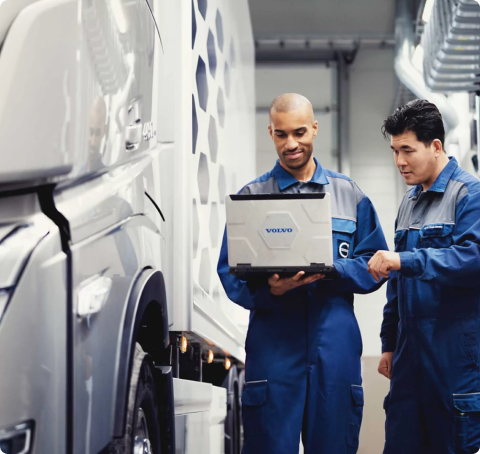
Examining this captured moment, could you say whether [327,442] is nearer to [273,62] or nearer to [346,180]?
[346,180]

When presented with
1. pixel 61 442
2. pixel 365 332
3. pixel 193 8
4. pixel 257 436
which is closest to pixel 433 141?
pixel 193 8

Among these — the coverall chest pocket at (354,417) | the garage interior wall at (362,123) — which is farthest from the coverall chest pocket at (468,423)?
the garage interior wall at (362,123)

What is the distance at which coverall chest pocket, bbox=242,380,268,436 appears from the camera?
2570mm

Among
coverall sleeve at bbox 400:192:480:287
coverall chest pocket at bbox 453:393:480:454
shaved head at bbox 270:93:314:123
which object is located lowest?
coverall chest pocket at bbox 453:393:480:454

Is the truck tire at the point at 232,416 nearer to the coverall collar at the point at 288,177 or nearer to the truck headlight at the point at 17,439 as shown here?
the coverall collar at the point at 288,177

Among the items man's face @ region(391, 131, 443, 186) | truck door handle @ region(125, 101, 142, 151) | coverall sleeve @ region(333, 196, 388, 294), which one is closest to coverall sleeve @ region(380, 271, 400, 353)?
coverall sleeve @ region(333, 196, 388, 294)

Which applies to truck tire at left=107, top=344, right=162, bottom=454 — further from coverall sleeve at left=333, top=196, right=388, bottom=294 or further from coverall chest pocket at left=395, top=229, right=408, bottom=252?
coverall chest pocket at left=395, top=229, right=408, bottom=252

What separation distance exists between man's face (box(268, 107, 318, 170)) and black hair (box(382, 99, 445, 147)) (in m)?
0.34

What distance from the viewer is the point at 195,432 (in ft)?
9.86

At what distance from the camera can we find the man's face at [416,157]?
278cm

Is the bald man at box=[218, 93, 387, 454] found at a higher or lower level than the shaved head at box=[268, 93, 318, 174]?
lower

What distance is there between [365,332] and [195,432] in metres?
9.03

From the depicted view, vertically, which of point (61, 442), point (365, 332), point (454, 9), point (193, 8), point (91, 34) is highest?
point (454, 9)

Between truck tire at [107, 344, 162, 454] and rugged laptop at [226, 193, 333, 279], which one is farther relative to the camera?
rugged laptop at [226, 193, 333, 279]
